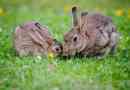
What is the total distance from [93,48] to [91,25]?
45 cm

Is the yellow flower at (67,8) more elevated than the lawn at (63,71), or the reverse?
the yellow flower at (67,8)

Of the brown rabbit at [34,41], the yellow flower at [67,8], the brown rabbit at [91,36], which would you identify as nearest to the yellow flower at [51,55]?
the brown rabbit at [34,41]

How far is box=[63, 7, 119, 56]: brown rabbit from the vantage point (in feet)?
30.6

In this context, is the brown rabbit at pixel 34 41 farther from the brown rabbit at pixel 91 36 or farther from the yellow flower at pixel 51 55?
the brown rabbit at pixel 91 36

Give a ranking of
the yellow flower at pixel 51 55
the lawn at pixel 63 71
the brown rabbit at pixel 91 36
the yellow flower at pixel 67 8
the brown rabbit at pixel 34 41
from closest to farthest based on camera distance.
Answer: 1. the lawn at pixel 63 71
2. the yellow flower at pixel 51 55
3. the brown rabbit at pixel 34 41
4. the brown rabbit at pixel 91 36
5. the yellow flower at pixel 67 8

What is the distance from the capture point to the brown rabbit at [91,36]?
30.6ft

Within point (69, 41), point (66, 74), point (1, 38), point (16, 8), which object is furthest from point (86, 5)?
point (66, 74)

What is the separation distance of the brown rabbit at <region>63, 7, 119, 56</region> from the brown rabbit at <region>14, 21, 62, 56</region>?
11.1 inches

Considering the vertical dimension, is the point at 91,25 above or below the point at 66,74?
above

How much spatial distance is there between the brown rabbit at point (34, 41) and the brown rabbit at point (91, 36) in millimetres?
283

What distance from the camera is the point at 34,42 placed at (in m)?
9.27

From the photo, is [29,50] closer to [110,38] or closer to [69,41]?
[69,41]

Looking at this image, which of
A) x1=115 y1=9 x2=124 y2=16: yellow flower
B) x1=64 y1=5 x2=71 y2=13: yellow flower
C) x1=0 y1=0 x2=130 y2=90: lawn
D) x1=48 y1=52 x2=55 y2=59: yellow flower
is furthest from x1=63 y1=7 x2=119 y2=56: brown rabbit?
x1=64 y1=5 x2=71 y2=13: yellow flower

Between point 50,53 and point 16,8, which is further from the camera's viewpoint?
point 16,8
